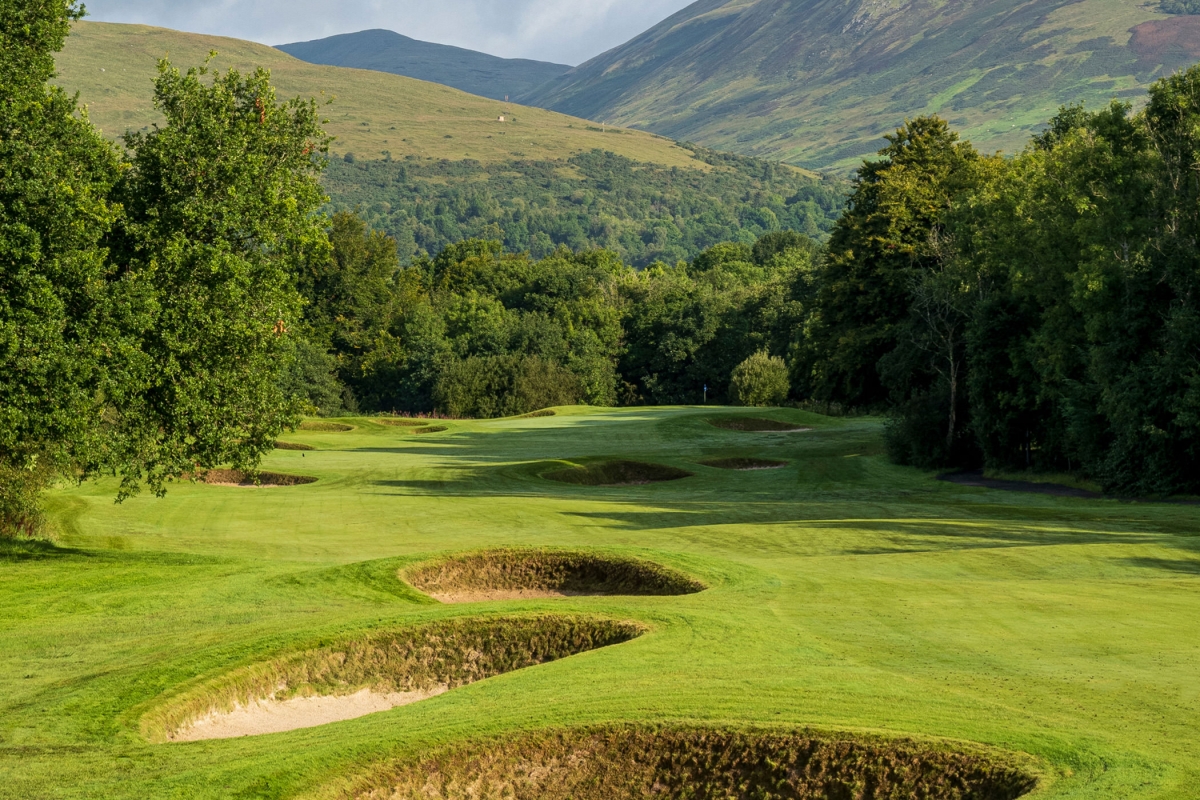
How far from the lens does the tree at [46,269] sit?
55.5 feet

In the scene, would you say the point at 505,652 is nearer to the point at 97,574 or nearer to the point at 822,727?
the point at 822,727

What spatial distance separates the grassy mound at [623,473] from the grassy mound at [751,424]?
17.7 meters

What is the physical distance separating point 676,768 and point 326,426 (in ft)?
170

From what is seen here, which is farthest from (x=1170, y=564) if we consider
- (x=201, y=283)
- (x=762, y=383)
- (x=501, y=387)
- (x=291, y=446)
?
(x=501, y=387)

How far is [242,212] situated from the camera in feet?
65.4

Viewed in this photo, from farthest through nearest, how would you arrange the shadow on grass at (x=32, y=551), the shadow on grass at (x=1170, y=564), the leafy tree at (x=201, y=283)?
the shadow on grass at (x=32, y=551), the leafy tree at (x=201, y=283), the shadow on grass at (x=1170, y=564)

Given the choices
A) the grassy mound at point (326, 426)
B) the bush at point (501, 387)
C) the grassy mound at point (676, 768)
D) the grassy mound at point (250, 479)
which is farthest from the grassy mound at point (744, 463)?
the bush at point (501, 387)

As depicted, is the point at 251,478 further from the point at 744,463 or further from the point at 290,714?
the point at 290,714

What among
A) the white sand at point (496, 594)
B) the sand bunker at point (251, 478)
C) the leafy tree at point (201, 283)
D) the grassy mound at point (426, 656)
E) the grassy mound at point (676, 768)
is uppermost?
the leafy tree at point (201, 283)

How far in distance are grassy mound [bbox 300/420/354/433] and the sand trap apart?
1795 inches

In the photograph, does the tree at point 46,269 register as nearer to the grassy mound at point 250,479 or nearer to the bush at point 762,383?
the grassy mound at point 250,479

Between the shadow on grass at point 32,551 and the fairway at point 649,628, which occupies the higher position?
the fairway at point 649,628

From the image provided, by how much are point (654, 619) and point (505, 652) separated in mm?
1887

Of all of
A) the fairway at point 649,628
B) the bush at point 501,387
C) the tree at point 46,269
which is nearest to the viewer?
the fairway at point 649,628
